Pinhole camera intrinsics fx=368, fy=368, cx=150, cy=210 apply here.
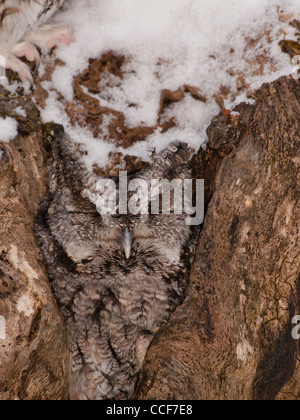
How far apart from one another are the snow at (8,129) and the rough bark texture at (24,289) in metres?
0.03

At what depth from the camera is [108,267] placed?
214 centimetres

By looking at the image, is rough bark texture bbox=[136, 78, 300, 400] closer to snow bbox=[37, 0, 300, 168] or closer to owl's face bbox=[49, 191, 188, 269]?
owl's face bbox=[49, 191, 188, 269]

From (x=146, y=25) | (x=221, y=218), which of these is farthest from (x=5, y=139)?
(x=221, y=218)

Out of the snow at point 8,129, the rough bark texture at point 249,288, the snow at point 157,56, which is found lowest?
the rough bark texture at point 249,288

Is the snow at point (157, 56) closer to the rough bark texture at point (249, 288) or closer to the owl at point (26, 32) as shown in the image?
the owl at point (26, 32)

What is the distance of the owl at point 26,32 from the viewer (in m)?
2.20

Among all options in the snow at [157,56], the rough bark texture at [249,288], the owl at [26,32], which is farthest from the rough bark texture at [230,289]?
the owl at [26,32]

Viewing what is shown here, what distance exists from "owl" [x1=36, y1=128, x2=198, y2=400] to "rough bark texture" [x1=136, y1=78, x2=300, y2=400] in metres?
0.14

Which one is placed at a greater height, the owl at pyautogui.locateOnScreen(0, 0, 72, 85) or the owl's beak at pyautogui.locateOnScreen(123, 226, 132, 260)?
the owl at pyautogui.locateOnScreen(0, 0, 72, 85)

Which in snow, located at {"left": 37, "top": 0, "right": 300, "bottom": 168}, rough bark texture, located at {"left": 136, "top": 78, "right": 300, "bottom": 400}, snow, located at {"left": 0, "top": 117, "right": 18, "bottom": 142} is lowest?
rough bark texture, located at {"left": 136, "top": 78, "right": 300, "bottom": 400}

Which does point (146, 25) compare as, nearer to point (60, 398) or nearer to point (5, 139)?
point (5, 139)

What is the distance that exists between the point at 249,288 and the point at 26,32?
2.02 m

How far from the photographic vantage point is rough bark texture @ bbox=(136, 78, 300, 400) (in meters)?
1.86

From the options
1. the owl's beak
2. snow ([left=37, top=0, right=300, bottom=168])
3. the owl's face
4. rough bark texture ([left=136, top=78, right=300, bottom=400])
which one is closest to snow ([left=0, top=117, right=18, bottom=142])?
snow ([left=37, top=0, right=300, bottom=168])
